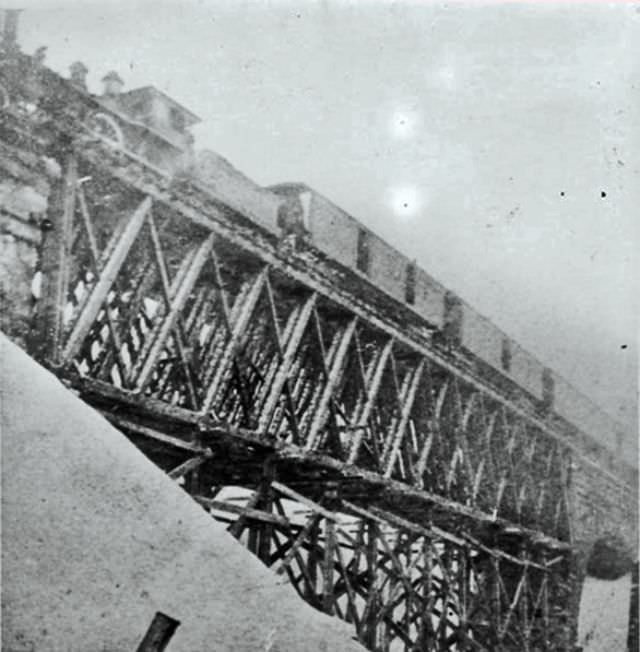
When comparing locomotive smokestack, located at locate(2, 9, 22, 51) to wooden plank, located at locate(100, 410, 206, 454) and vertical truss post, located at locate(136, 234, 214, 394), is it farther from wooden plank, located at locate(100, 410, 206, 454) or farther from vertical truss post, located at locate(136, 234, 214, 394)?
wooden plank, located at locate(100, 410, 206, 454)

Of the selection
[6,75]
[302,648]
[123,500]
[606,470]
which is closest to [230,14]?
[6,75]

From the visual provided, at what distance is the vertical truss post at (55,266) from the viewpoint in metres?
5.86

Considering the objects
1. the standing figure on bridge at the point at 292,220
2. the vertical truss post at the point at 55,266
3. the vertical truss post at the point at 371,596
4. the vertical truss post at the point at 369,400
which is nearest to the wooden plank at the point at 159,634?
the vertical truss post at the point at 55,266

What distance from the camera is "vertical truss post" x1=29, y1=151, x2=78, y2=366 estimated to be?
586cm

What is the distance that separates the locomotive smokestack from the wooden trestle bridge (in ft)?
0.47

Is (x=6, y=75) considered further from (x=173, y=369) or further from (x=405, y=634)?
(x=405, y=634)

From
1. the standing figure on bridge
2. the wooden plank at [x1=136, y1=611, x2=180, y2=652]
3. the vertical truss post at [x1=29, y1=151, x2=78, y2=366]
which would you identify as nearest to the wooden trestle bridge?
the vertical truss post at [x1=29, y1=151, x2=78, y2=366]

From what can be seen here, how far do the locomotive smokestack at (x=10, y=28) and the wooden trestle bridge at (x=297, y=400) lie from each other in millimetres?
143

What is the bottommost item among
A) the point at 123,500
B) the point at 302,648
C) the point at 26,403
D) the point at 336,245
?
the point at 302,648

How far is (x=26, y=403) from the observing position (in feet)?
11.0

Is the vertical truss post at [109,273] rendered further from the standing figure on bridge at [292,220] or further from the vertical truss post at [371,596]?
the vertical truss post at [371,596]

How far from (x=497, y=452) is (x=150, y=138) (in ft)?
21.8

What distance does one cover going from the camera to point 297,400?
10320mm

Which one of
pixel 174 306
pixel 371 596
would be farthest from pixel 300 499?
pixel 174 306
